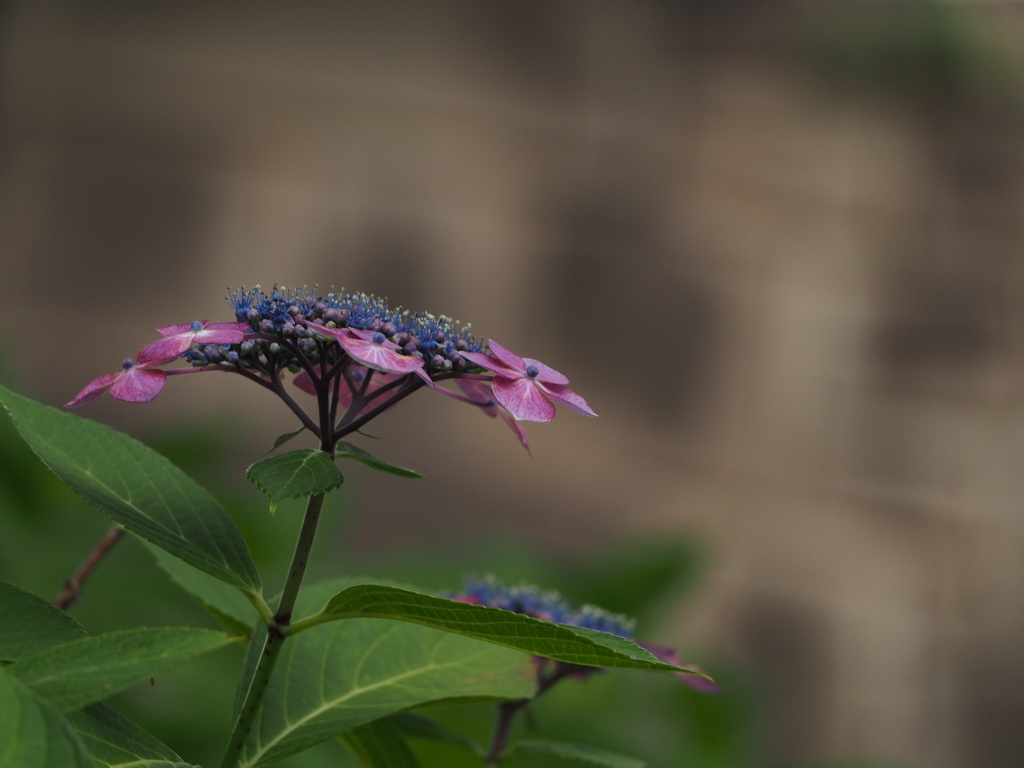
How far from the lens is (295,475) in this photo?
18.3 inches

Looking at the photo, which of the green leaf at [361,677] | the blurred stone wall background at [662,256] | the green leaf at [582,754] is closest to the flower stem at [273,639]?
the green leaf at [361,677]

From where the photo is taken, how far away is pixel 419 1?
3.21 metres

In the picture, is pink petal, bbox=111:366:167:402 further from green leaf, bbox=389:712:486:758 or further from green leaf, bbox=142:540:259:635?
green leaf, bbox=389:712:486:758

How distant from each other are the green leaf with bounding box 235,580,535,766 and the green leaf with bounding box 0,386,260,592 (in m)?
0.09

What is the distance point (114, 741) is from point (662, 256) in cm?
304

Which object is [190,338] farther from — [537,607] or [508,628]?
[537,607]

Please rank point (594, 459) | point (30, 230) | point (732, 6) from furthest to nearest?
point (732, 6)
point (594, 459)
point (30, 230)

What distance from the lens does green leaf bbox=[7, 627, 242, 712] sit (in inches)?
15.4

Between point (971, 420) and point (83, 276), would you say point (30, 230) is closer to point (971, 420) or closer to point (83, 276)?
point (83, 276)

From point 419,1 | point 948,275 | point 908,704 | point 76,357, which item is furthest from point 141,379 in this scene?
point 948,275

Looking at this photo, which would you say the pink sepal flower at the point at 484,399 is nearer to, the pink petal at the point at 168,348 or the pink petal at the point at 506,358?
the pink petal at the point at 506,358

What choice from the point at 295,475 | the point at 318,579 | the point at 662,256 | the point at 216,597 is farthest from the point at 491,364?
the point at 662,256

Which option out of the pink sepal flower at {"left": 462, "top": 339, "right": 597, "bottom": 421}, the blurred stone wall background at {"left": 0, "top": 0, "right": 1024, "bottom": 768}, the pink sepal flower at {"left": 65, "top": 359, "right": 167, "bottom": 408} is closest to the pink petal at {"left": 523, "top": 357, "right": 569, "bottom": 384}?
the pink sepal flower at {"left": 462, "top": 339, "right": 597, "bottom": 421}

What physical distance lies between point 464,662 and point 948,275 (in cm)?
343
